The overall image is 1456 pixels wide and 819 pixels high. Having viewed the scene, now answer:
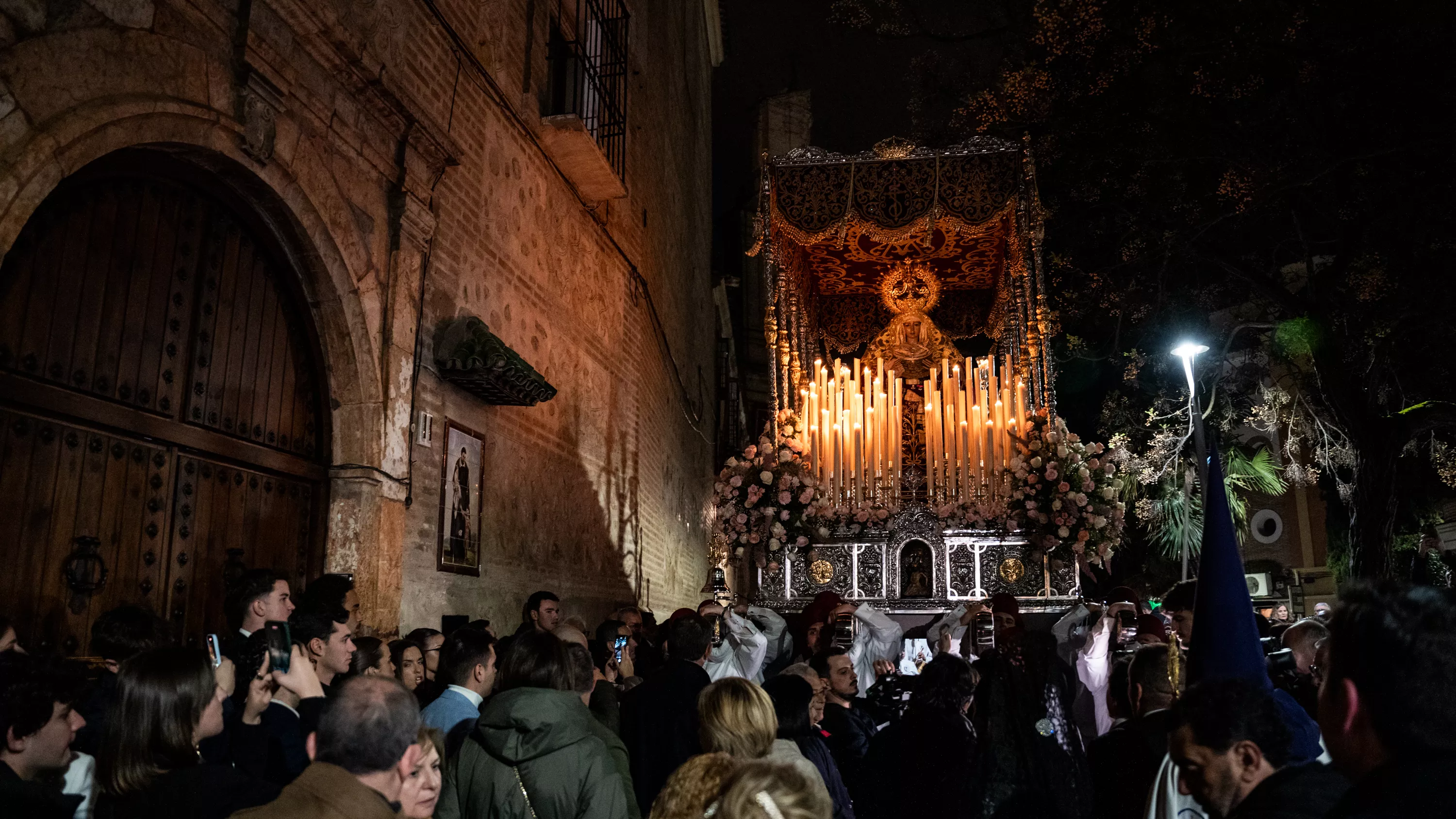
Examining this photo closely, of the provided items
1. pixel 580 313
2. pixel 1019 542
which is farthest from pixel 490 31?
pixel 1019 542

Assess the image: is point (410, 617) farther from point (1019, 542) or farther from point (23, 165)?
point (1019, 542)

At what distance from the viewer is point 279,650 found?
3111mm

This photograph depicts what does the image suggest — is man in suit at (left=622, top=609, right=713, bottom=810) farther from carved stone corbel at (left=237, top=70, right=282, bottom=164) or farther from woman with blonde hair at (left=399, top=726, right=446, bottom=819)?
carved stone corbel at (left=237, top=70, right=282, bottom=164)

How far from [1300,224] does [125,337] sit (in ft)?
39.6

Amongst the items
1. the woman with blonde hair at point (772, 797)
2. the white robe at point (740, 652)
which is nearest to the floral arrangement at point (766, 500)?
the white robe at point (740, 652)

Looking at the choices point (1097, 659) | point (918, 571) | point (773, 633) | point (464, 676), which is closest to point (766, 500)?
point (918, 571)

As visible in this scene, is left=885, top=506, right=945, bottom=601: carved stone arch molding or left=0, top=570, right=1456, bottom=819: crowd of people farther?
left=885, top=506, right=945, bottom=601: carved stone arch molding

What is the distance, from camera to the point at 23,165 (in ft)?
13.1

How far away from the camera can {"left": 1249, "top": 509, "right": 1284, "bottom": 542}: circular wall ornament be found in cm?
2533

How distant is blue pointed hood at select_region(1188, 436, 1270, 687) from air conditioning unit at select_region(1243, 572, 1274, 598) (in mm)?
22661

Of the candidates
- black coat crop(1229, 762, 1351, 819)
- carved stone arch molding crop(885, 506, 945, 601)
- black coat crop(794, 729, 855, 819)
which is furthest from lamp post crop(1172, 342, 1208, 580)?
black coat crop(1229, 762, 1351, 819)

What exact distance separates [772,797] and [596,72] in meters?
10.6

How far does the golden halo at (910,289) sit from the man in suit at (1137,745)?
29.9 ft

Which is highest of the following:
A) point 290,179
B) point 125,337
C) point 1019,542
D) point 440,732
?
point 290,179
